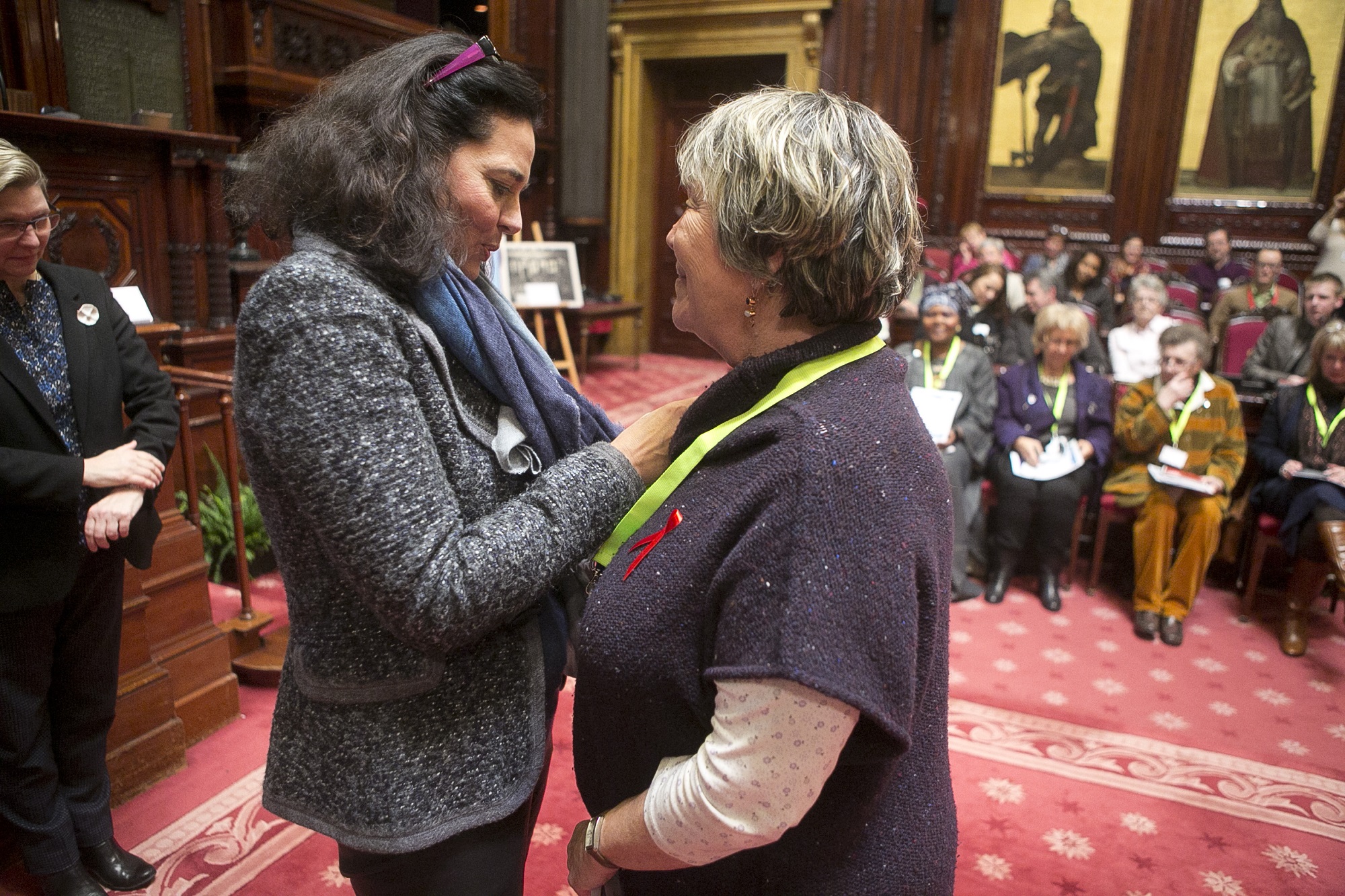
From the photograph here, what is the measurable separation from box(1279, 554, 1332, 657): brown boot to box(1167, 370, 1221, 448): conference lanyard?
724 millimetres

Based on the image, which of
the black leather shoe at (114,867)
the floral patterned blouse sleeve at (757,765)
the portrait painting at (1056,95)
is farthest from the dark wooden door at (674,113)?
the floral patterned blouse sleeve at (757,765)

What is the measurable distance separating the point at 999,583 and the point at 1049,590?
23 centimetres

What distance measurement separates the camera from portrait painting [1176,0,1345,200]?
25.7ft

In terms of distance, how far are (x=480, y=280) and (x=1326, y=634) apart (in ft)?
14.5

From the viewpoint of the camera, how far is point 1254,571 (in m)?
4.15

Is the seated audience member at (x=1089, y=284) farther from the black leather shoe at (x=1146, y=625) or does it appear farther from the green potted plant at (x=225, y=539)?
the green potted plant at (x=225, y=539)

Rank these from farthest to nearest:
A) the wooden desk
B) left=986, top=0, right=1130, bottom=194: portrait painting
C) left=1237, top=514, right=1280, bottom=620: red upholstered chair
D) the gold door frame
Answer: the gold door frame, left=986, top=0, right=1130, bottom=194: portrait painting, the wooden desk, left=1237, top=514, right=1280, bottom=620: red upholstered chair

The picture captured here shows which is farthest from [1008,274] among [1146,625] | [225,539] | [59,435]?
[59,435]

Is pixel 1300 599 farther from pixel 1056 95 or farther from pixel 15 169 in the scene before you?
pixel 1056 95

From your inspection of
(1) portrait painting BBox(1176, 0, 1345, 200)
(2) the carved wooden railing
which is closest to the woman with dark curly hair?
(2) the carved wooden railing

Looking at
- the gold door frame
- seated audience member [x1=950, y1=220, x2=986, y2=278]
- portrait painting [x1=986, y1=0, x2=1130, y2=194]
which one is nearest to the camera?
seated audience member [x1=950, y1=220, x2=986, y2=278]

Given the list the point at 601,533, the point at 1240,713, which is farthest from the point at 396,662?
the point at 1240,713

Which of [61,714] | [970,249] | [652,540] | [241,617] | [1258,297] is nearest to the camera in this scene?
[652,540]

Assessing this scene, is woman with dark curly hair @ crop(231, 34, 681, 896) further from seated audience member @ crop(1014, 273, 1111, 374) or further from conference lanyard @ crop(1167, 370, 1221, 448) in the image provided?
seated audience member @ crop(1014, 273, 1111, 374)
